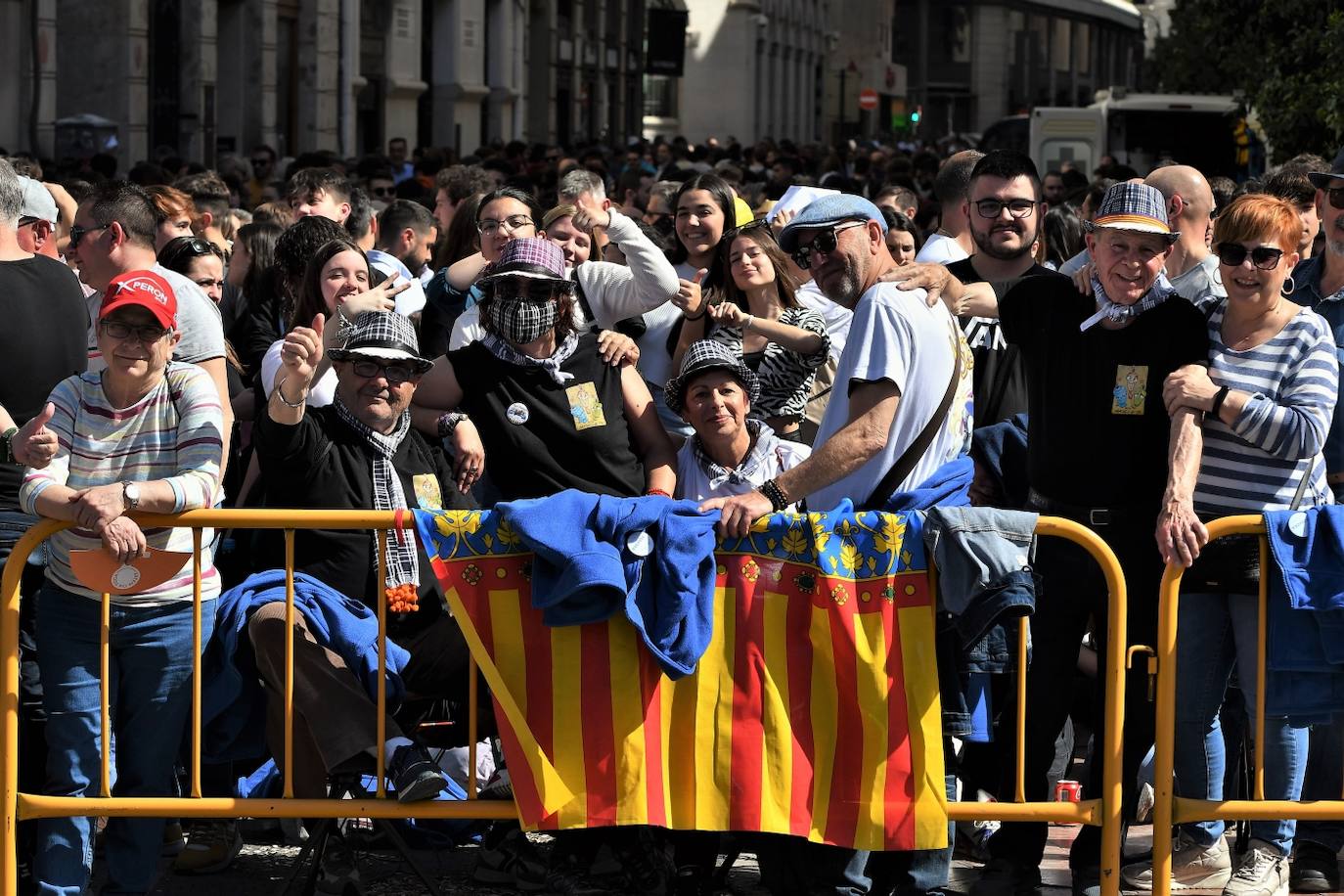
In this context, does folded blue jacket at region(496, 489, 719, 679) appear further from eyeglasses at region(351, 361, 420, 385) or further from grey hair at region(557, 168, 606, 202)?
grey hair at region(557, 168, 606, 202)

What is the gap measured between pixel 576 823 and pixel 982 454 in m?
2.14

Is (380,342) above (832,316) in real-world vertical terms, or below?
below

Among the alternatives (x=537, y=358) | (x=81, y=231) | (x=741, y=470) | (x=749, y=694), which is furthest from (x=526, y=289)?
(x=749, y=694)

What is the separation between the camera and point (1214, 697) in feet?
18.2

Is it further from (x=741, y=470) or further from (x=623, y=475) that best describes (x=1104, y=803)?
(x=623, y=475)

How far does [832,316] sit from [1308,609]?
9.63ft

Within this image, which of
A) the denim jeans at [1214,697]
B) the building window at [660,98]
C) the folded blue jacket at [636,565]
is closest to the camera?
the folded blue jacket at [636,565]

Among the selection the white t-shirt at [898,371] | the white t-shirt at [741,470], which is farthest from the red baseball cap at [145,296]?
the white t-shirt at [898,371]

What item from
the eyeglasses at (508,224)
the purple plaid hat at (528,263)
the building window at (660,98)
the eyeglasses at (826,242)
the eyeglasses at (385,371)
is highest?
the building window at (660,98)

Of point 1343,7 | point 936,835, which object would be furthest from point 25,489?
point 1343,7

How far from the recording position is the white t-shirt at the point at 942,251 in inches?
333

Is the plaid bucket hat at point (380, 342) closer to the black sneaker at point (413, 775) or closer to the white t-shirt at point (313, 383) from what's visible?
the white t-shirt at point (313, 383)

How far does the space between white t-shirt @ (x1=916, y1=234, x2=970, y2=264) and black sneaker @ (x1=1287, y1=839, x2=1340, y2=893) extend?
331 centimetres

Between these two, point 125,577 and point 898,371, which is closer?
point 125,577
